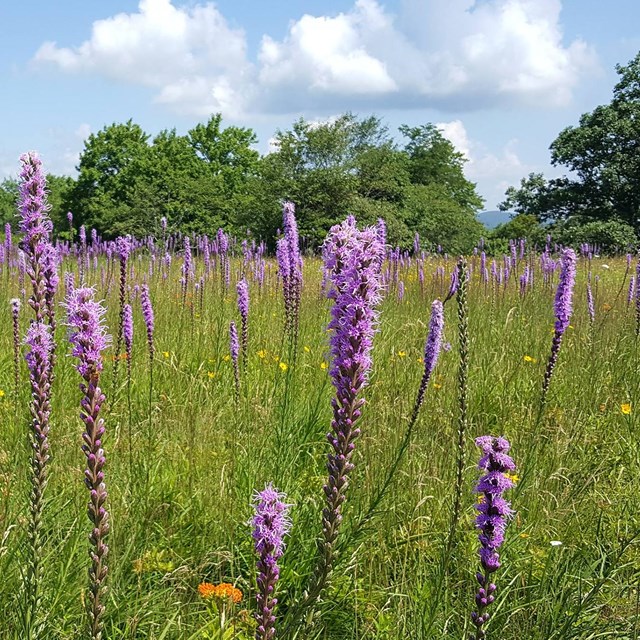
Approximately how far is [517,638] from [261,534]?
1.66 meters

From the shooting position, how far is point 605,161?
37938 millimetres

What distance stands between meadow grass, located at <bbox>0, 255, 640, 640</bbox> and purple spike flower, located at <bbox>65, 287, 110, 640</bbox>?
0.58 m

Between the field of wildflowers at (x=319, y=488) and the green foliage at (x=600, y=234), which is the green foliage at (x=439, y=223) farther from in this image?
the field of wildflowers at (x=319, y=488)

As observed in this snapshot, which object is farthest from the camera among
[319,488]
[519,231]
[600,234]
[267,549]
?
[519,231]

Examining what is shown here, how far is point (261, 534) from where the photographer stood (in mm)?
1684

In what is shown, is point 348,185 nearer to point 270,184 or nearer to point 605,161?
point 270,184

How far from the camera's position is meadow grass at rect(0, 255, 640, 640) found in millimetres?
2672

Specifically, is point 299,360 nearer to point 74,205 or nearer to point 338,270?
point 338,270

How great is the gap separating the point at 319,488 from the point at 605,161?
39.7 m

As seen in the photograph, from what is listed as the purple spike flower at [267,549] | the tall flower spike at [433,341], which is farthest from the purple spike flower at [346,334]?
the tall flower spike at [433,341]

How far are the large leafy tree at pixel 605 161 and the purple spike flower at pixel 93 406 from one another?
127 feet

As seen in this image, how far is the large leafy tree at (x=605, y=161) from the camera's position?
3694 cm

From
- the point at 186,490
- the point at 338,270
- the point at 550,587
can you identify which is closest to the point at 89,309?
the point at 338,270

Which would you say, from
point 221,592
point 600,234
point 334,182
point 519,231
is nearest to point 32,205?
point 221,592
